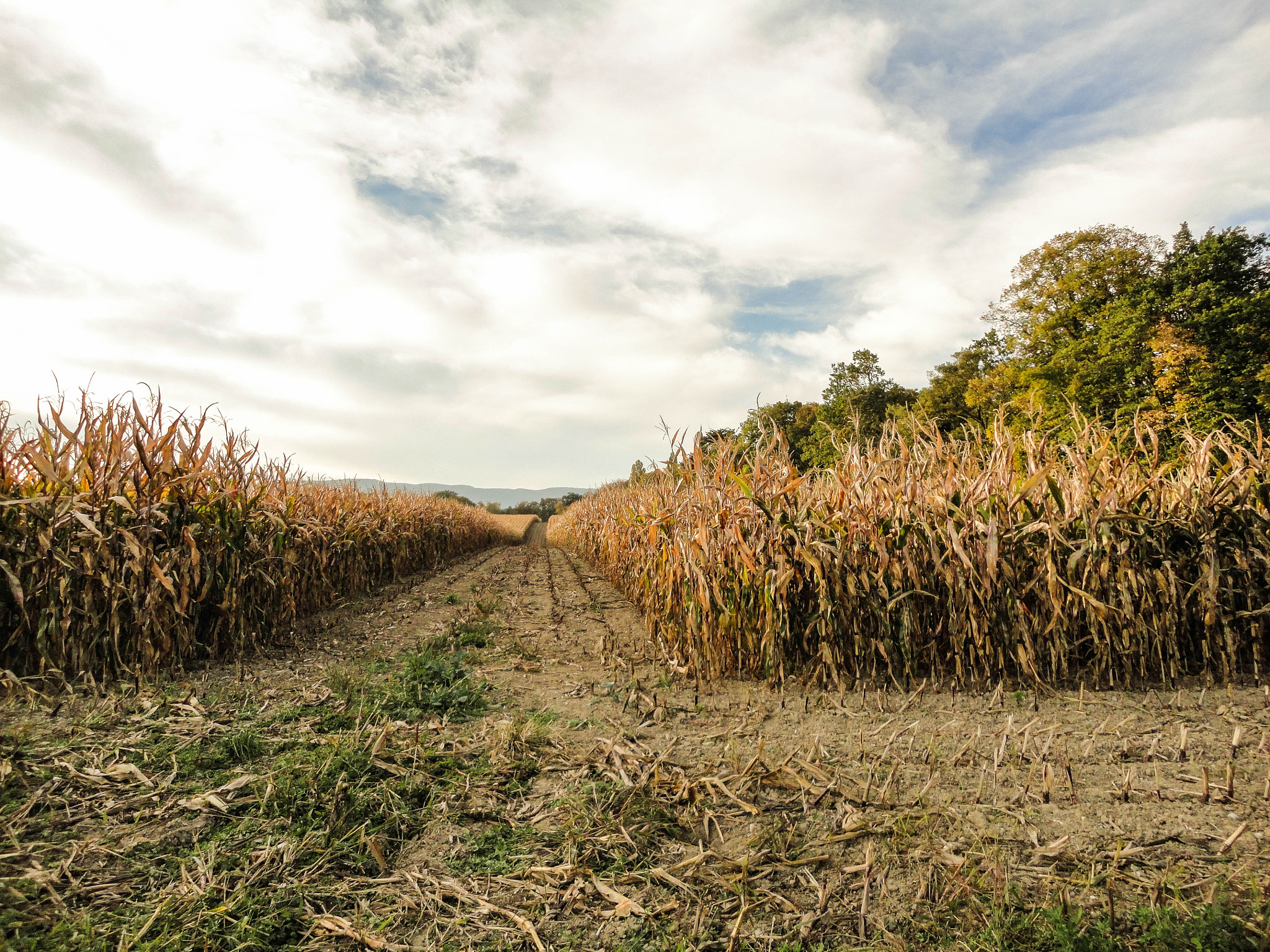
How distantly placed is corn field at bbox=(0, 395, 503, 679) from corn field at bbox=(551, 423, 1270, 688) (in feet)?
13.4

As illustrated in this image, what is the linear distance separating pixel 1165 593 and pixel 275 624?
301 inches

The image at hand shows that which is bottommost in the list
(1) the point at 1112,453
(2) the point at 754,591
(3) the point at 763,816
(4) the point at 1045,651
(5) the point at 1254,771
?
(3) the point at 763,816

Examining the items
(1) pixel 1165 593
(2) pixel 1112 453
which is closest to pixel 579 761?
(1) pixel 1165 593

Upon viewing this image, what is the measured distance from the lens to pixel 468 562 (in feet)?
59.7

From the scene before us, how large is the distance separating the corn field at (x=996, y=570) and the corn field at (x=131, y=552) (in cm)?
407

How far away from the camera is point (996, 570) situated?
372 cm

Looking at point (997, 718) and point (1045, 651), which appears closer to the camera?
point (997, 718)

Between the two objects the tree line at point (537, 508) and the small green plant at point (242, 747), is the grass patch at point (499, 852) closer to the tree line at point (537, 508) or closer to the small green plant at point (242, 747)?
the small green plant at point (242, 747)

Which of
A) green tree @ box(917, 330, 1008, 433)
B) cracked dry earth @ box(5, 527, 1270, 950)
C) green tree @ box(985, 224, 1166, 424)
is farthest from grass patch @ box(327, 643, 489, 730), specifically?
green tree @ box(917, 330, 1008, 433)

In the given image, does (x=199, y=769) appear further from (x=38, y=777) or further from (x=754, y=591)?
(x=754, y=591)

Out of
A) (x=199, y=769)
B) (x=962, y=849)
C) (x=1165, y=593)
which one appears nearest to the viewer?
(x=962, y=849)

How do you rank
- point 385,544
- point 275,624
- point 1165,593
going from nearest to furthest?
point 1165,593 → point 275,624 → point 385,544

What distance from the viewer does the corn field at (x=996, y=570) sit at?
3.87 metres

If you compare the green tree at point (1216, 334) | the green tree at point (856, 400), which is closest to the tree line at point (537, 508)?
the green tree at point (856, 400)
